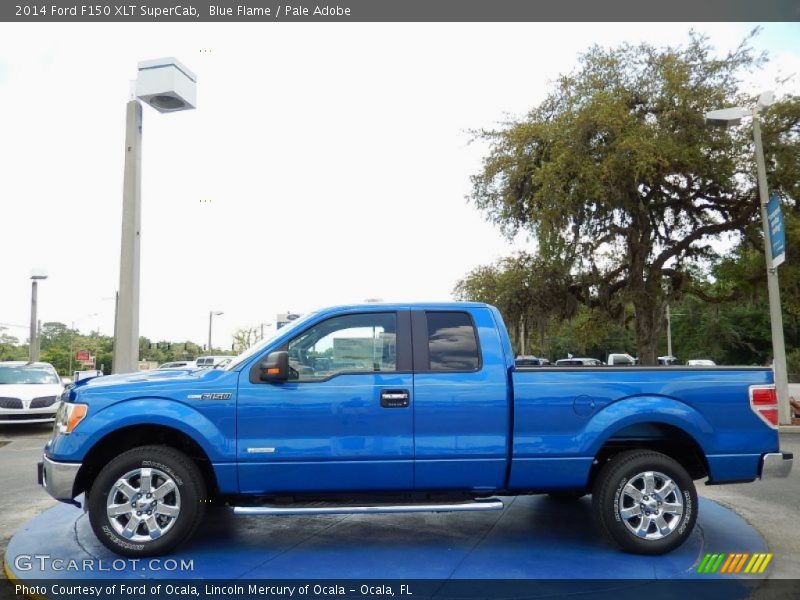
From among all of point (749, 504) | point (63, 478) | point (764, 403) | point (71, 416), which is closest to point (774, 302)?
point (749, 504)

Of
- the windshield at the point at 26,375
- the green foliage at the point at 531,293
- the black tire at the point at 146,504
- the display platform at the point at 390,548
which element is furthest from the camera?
the green foliage at the point at 531,293

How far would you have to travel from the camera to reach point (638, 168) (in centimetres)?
1767

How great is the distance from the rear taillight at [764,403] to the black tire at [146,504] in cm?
435

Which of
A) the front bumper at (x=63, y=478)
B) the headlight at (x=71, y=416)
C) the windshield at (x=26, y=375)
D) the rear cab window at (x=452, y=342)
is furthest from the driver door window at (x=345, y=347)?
the windshield at (x=26, y=375)

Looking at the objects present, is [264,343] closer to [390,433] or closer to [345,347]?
[345,347]

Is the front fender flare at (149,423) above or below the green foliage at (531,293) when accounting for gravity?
below

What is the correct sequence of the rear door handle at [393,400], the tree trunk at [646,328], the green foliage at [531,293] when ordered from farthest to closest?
the green foliage at [531,293]
the tree trunk at [646,328]
the rear door handle at [393,400]

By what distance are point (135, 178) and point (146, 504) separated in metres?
7.54

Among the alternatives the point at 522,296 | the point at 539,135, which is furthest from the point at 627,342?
the point at 539,135

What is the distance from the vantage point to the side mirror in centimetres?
518

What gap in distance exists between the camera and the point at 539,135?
765 inches

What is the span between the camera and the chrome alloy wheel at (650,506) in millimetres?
5297

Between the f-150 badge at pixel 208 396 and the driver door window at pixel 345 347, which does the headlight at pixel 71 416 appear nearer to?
the f-150 badge at pixel 208 396
